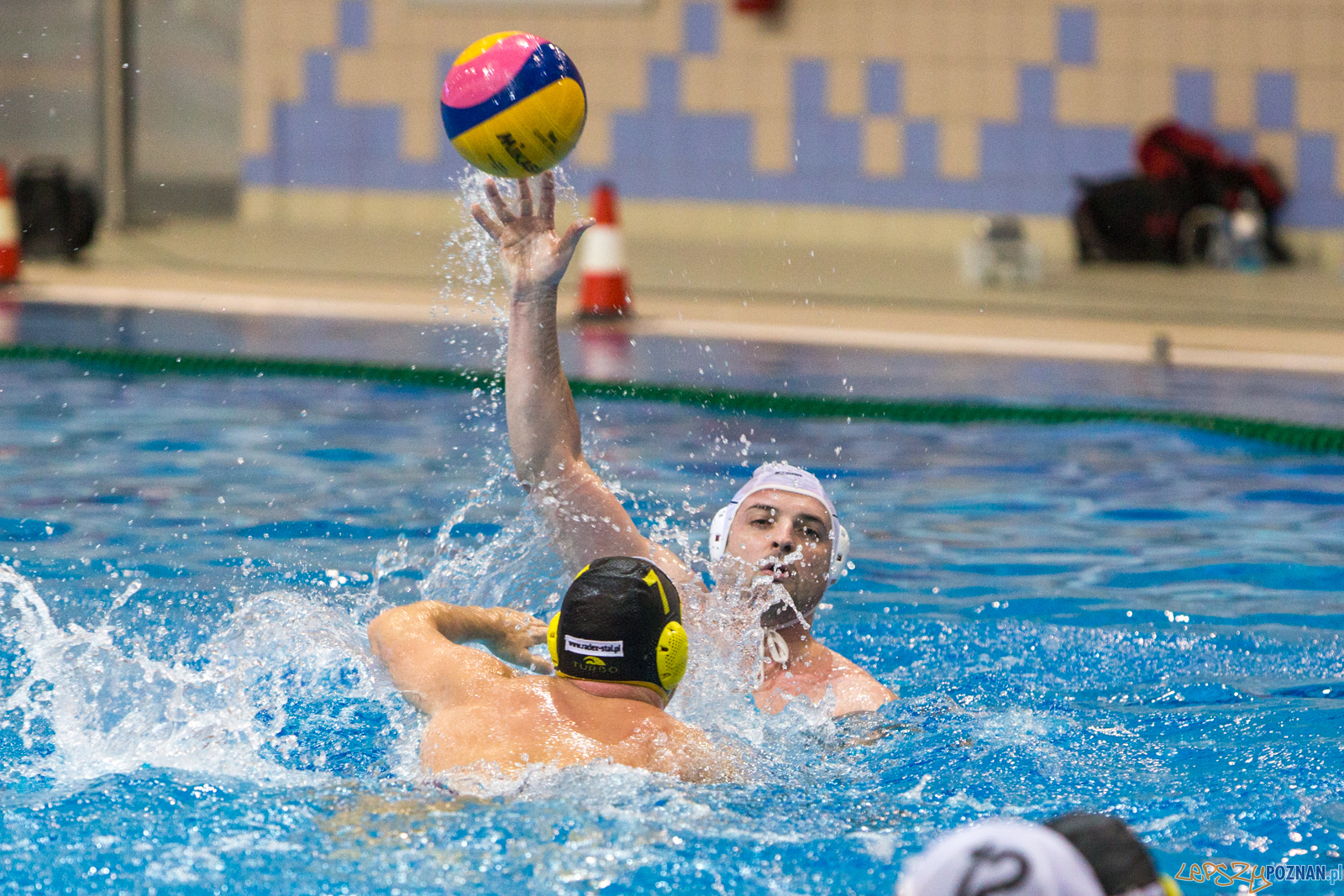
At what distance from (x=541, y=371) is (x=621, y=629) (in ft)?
2.34

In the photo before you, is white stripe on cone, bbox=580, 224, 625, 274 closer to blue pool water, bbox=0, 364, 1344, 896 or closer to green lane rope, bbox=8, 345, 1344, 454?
green lane rope, bbox=8, 345, 1344, 454

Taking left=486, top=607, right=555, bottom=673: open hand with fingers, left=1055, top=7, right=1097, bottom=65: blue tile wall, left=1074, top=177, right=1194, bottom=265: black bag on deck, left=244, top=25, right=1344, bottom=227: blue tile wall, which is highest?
left=1055, top=7, right=1097, bottom=65: blue tile wall

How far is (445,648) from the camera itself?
108 inches

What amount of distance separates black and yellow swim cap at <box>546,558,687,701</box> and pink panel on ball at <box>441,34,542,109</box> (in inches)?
41.5

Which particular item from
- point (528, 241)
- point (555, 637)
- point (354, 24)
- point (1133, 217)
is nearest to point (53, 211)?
point (354, 24)

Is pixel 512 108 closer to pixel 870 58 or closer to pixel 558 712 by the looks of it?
pixel 558 712

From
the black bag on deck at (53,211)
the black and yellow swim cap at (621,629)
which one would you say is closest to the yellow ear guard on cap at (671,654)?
the black and yellow swim cap at (621,629)

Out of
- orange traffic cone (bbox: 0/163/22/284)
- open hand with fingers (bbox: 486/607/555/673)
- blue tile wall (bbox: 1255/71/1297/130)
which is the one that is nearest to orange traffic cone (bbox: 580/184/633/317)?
orange traffic cone (bbox: 0/163/22/284)

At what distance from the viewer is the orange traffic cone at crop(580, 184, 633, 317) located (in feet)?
28.8

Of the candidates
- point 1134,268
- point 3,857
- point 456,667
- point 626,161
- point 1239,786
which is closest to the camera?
point 3,857

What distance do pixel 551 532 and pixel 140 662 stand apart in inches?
33.1

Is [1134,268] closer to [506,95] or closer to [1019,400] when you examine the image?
[1019,400]

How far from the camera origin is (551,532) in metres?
3.31

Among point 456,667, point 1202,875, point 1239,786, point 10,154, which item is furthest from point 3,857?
point 10,154
